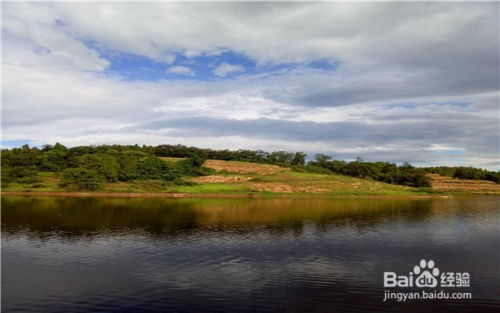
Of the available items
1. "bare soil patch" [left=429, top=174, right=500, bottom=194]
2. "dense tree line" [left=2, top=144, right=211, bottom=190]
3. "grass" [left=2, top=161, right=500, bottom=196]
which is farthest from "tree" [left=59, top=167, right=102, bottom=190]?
"bare soil patch" [left=429, top=174, right=500, bottom=194]

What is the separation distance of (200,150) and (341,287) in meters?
147

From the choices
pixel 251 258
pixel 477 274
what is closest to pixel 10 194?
pixel 251 258

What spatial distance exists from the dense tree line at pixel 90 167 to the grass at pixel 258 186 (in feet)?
9.63

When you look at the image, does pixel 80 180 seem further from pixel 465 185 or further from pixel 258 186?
pixel 465 185

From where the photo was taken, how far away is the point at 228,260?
35.2 metres

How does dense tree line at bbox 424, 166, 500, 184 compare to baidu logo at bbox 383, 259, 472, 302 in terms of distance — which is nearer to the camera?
baidu logo at bbox 383, 259, 472, 302

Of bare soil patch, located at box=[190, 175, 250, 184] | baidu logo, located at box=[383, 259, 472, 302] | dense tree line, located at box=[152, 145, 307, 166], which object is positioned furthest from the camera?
dense tree line, located at box=[152, 145, 307, 166]

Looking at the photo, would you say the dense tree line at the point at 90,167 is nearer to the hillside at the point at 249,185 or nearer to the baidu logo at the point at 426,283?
the hillside at the point at 249,185

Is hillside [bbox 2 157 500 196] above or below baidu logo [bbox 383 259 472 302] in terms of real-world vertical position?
above

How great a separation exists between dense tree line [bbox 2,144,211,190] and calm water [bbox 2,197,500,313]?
44.4m

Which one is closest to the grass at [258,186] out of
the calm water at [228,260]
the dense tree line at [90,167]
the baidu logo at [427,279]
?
the dense tree line at [90,167]

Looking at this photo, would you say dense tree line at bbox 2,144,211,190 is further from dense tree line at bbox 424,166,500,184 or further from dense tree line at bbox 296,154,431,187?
dense tree line at bbox 424,166,500,184

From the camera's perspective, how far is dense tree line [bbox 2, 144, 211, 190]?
107250 mm

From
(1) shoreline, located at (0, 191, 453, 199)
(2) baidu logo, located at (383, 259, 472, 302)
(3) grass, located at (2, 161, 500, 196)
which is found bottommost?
(2) baidu logo, located at (383, 259, 472, 302)
